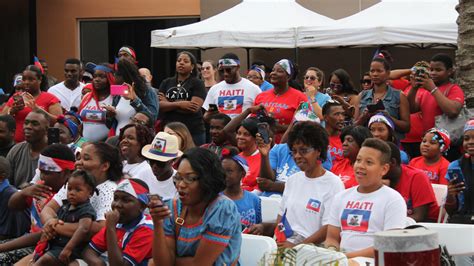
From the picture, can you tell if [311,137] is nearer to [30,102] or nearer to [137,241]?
[137,241]

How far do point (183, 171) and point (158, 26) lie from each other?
14928 mm

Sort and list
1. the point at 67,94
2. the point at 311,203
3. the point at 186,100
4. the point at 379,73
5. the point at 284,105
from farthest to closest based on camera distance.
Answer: the point at 67,94
the point at 186,100
the point at 284,105
the point at 379,73
the point at 311,203

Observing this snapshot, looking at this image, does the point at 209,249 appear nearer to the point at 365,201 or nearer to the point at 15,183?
the point at 365,201

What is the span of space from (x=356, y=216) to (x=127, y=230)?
1.55 metres

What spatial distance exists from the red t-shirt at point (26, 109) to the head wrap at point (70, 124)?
2.43 ft

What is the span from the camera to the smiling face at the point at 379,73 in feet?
31.6

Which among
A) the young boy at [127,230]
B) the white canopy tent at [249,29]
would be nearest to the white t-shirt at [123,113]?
the young boy at [127,230]

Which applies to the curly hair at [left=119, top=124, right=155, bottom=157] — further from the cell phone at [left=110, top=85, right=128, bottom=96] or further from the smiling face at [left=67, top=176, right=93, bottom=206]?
the smiling face at [left=67, top=176, right=93, bottom=206]

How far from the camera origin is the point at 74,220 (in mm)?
6863

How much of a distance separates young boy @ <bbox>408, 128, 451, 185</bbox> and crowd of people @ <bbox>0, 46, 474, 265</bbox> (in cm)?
1

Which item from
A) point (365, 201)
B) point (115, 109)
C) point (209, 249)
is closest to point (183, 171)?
point (209, 249)

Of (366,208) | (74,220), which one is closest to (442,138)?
(366,208)

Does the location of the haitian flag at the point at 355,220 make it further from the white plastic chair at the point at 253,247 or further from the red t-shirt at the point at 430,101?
the red t-shirt at the point at 430,101

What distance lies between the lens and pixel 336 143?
8984mm
